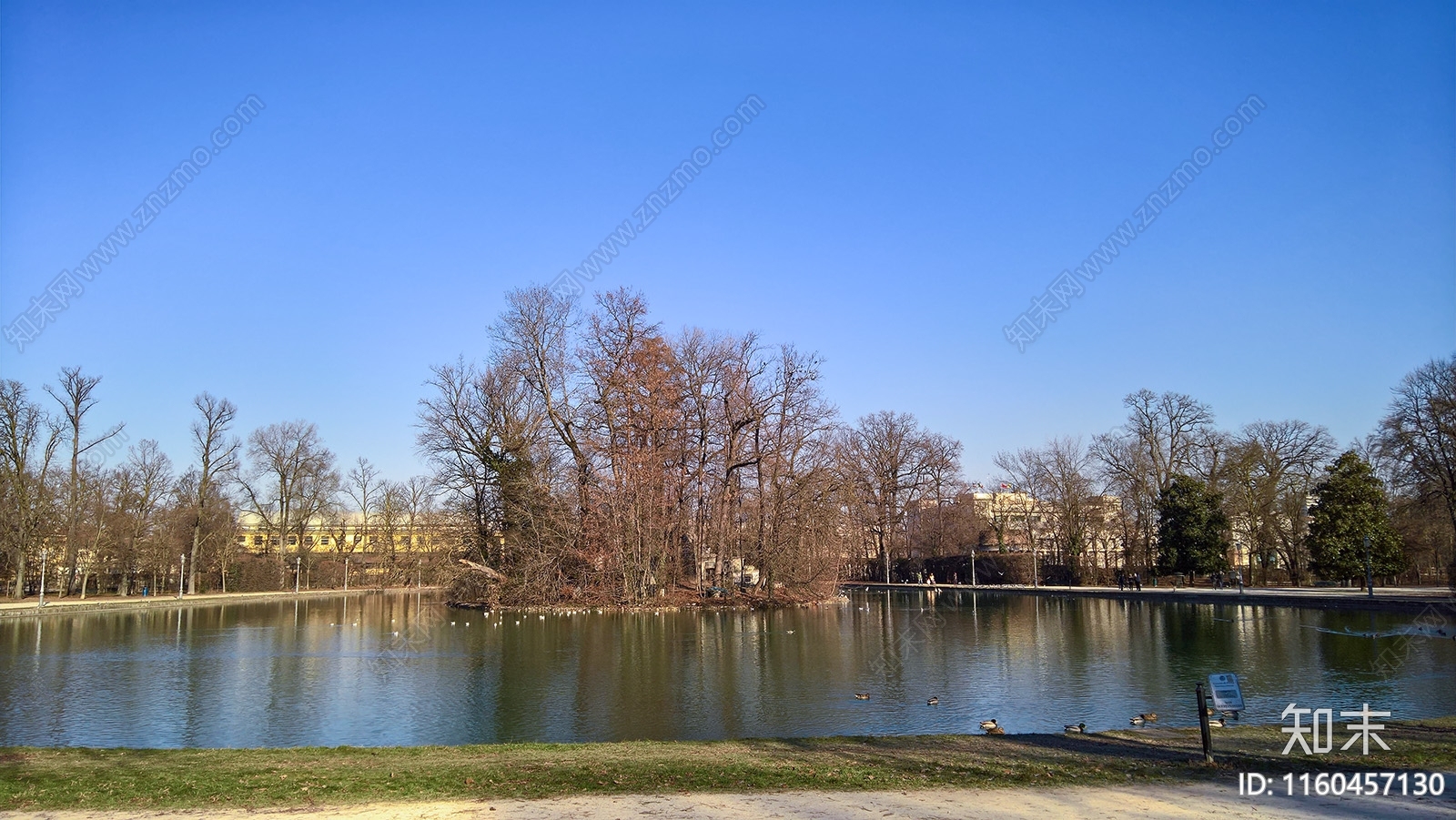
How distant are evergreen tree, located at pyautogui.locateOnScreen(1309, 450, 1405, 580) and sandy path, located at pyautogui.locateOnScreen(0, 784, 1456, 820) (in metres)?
36.4

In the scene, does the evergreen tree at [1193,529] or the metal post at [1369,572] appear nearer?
the metal post at [1369,572]

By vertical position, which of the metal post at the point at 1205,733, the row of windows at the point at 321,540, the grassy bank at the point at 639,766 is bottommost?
the grassy bank at the point at 639,766

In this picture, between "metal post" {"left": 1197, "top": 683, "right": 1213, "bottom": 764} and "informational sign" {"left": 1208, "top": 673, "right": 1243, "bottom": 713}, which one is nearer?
"metal post" {"left": 1197, "top": 683, "right": 1213, "bottom": 764}

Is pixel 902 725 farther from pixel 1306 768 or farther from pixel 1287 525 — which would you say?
pixel 1287 525

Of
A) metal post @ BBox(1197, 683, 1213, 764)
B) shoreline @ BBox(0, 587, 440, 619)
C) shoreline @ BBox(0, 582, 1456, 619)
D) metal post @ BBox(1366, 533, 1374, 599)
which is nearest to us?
metal post @ BBox(1197, 683, 1213, 764)

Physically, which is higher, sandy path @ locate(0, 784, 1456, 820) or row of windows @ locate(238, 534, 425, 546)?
row of windows @ locate(238, 534, 425, 546)

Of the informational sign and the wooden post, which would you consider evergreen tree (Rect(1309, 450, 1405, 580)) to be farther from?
the wooden post

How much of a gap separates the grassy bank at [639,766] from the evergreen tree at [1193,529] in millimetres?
37890

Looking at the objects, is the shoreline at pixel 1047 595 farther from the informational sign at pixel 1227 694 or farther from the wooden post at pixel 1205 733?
the wooden post at pixel 1205 733

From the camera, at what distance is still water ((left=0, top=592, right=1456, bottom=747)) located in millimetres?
13688

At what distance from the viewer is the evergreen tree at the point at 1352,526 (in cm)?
3766

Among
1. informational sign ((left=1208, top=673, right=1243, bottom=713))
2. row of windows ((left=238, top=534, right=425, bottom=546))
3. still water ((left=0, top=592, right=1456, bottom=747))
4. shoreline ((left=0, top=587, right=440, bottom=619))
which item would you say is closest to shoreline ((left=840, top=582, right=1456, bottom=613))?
still water ((left=0, top=592, right=1456, bottom=747))

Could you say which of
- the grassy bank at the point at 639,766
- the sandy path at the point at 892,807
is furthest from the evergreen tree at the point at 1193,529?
the sandy path at the point at 892,807

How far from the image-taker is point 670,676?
61.6ft
